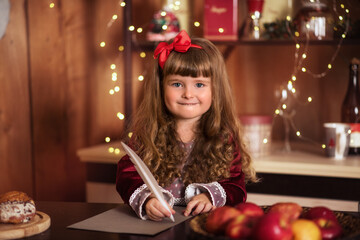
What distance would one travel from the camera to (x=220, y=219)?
1.01 m

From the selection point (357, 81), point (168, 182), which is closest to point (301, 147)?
point (357, 81)

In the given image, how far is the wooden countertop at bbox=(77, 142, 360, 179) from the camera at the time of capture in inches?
81.6

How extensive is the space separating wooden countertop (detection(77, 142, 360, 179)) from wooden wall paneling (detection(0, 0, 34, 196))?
0.32 metres

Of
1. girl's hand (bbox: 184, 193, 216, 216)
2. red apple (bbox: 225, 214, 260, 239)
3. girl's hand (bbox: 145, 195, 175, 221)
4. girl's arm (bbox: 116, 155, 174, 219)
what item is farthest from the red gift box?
red apple (bbox: 225, 214, 260, 239)

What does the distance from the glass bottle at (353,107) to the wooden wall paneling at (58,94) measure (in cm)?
129

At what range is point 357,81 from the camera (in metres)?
2.36

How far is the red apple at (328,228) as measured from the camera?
0.97 m

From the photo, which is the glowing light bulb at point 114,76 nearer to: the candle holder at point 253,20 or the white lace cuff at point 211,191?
the candle holder at point 253,20

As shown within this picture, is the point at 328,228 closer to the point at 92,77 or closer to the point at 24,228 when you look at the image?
the point at 24,228

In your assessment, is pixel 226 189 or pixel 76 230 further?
pixel 226 189

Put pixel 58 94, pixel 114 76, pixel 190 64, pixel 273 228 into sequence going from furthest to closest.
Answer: pixel 114 76 < pixel 58 94 < pixel 190 64 < pixel 273 228

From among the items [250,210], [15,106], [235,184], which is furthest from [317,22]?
[250,210]

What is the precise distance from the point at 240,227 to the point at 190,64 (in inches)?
29.5

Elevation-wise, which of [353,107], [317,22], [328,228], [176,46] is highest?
[317,22]
